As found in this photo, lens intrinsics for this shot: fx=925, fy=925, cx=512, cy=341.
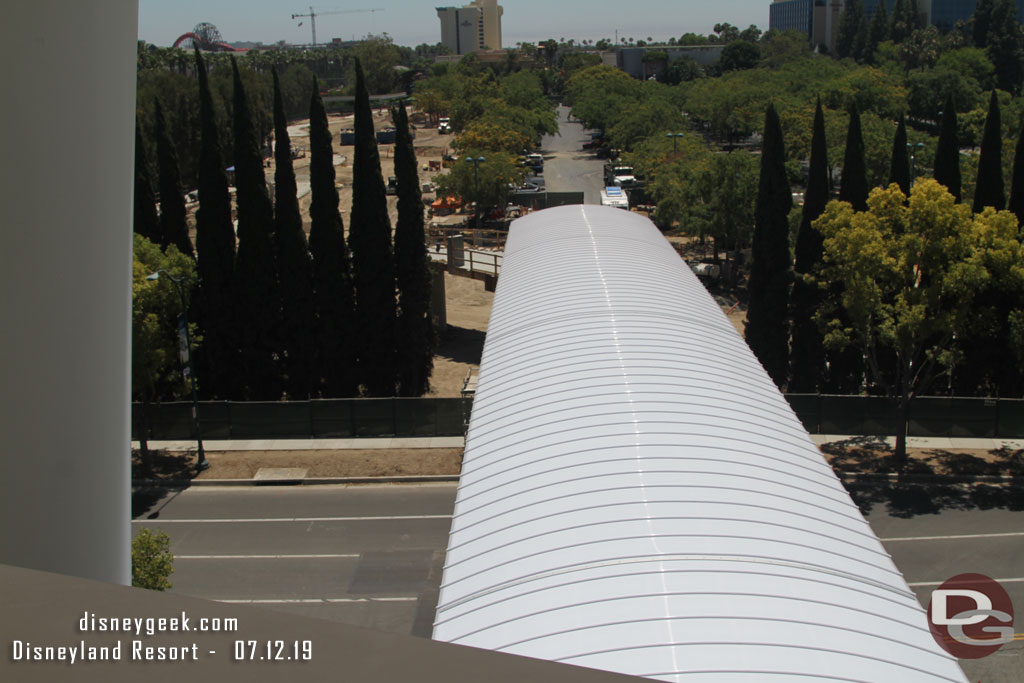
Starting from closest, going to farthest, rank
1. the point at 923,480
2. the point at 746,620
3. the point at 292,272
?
the point at 746,620
the point at 923,480
the point at 292,272

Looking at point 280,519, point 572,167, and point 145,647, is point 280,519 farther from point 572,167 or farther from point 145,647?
point 572,167

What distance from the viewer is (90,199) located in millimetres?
4070

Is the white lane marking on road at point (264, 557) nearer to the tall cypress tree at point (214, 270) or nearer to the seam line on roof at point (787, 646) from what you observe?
the tall cypress tree at point (214, 270)

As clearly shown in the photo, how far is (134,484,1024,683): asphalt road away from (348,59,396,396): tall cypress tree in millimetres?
6954

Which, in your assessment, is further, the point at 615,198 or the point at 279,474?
the point at 615,198

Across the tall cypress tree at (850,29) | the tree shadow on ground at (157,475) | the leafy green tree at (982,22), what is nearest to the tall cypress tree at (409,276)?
the tree shadow on ground at (157,475)

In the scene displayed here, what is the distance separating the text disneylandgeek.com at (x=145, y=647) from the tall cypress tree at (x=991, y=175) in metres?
27.4

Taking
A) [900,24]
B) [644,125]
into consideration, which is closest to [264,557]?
[644,125]

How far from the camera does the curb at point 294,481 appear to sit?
22.1 metres

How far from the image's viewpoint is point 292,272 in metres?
27.5

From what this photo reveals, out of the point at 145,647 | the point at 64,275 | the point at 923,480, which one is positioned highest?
the point at 64,275

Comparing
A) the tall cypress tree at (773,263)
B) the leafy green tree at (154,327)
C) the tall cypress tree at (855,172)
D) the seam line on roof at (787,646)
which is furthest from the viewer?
the tall cypress tree at (773,263)

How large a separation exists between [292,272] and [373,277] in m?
2.39

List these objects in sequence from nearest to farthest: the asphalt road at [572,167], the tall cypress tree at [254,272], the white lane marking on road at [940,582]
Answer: the white lane marking on road at [940,582] < the tall cypress tree at [254,272] < the asphalt road at [572,167]
